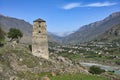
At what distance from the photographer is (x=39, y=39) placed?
206 ft

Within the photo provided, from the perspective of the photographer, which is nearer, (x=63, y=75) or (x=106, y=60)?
(x=63, y=75)

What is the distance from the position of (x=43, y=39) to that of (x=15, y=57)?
865 cm

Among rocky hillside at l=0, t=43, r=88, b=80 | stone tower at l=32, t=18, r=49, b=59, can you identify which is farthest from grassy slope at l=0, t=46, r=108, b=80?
stone tower at l=32, t=18, r=49, b=59

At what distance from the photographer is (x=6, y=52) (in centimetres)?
5725

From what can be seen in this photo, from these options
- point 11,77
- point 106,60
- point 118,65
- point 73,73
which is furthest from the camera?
point 106,60

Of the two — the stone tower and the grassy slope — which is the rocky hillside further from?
the stone tower

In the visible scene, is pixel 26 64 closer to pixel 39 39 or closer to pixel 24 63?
pixel 24 63

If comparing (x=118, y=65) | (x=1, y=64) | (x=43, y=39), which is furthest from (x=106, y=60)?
(x=1, y=64)

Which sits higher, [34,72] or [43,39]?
[43,39]

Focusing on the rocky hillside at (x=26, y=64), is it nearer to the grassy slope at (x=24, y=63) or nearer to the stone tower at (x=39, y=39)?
the grassy slope at (x=24, y=63)

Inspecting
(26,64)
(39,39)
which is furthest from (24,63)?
(39,39)

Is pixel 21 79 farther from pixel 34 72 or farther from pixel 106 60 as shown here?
pixel 106 60

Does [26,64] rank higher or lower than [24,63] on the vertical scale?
lower

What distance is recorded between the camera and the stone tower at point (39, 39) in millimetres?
62594
